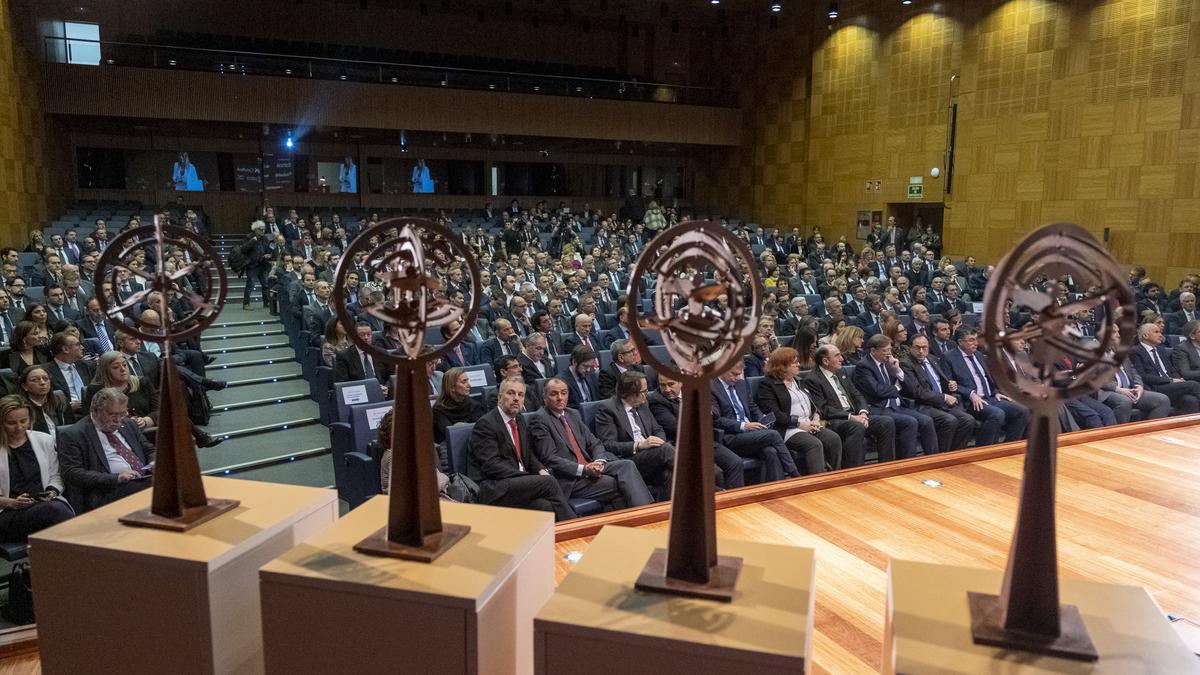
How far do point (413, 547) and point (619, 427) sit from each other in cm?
332

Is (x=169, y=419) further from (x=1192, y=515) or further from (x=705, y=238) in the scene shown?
(x=1192, y=515)

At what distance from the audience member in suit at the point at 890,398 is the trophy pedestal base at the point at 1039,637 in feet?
14.7

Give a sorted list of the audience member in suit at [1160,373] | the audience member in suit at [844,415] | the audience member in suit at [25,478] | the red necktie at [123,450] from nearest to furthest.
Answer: the audience member in suit at [25,478], the red necktie at [123,450], the audience member in suit at [844,415], the audience member in suit at [1160,373]

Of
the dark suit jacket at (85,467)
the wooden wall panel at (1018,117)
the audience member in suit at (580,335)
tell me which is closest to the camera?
the dark suit jacket at (85,467)

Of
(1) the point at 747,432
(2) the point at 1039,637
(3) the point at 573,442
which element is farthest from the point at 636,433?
(2) the point at 1039,637

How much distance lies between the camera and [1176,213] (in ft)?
41.3

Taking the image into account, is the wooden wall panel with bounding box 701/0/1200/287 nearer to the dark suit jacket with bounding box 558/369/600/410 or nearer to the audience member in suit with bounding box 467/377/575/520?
the dark suit jacket with bounding box 558/369/600/410

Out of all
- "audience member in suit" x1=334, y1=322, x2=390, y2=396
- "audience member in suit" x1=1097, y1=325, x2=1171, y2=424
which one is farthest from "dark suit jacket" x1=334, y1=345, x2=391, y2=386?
"audience member in suit" x1=1097, y1=325, x2=1171, y2=424

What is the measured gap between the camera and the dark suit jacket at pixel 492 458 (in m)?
4.45

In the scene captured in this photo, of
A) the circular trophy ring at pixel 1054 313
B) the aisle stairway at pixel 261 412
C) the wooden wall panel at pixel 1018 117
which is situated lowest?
the aisle stairway at pixel 261 412

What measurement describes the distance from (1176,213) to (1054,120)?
2722 mm

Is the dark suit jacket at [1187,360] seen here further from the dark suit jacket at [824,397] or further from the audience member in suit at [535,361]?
the audience member in suit at [535,361]

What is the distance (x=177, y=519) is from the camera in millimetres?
2068

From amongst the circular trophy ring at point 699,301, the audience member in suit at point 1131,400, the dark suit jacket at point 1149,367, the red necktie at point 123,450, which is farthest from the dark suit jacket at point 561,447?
the dark suit jacket at point 1149,367
